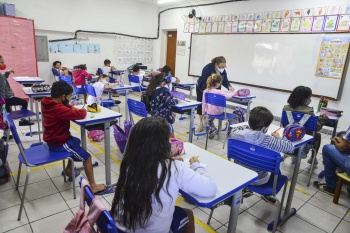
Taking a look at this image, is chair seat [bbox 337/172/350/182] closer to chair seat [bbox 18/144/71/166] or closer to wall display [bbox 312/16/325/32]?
chair seat [bbox 18/144/71/166]

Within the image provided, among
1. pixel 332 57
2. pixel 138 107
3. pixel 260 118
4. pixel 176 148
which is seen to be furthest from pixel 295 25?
pixel 176 148

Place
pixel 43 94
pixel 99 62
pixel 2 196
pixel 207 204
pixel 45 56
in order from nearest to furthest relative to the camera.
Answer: pixel 207 204
pixel 2 196
pixel 43 94
pixel 45 56
pixel 99 62

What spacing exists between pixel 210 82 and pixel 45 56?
5.32 m

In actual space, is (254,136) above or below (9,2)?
below

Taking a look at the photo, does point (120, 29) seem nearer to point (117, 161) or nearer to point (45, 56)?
point (45, 56)

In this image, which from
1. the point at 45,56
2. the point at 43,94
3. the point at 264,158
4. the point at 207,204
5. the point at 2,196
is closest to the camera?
the point at 207,204

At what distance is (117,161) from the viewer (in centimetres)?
332

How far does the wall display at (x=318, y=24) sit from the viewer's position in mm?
4913

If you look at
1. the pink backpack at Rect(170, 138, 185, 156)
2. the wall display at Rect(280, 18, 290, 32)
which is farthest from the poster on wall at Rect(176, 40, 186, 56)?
the pink backpack at Rect(170, 138, 185, 156)

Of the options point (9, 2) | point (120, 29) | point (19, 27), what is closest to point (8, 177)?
point (19, 27)

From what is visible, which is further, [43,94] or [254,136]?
[43,94]

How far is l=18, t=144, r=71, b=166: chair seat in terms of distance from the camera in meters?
2.12

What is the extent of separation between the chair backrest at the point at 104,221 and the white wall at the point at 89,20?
701cm

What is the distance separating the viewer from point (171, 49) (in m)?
8.96
